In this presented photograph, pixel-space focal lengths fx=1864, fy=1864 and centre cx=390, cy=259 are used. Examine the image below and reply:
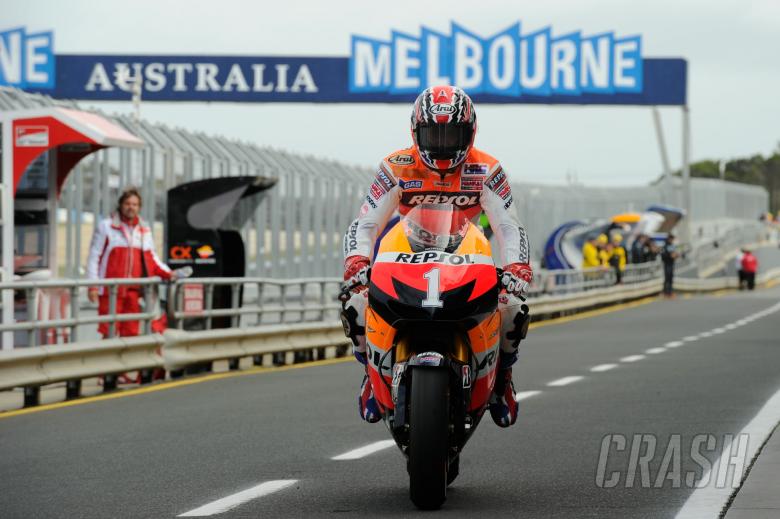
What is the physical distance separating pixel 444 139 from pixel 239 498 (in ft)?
6.15

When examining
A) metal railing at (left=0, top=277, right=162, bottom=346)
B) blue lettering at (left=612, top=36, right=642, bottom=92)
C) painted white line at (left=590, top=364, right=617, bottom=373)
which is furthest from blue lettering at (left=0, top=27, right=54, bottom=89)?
metal railing at (left=0, top=277, right=162, bottom=346)

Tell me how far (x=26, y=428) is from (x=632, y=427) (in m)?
4.02

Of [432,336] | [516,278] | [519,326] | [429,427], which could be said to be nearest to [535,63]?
[519,326]

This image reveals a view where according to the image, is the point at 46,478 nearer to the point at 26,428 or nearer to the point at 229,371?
the point at 26,428

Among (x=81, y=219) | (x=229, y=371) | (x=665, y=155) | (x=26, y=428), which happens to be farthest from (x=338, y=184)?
(x=665, y=155)

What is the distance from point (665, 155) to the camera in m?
66.6

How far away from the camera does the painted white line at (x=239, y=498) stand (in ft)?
26.2

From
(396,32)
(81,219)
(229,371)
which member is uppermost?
(396,32)

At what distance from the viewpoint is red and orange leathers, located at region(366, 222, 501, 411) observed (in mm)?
7875

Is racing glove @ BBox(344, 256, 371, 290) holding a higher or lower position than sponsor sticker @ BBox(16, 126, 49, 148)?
lower

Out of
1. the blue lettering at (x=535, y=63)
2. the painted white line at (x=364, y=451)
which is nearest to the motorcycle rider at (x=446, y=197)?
the painted white line at (x=364, y=451)

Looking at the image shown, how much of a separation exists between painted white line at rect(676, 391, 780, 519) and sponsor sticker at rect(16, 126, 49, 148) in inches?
324

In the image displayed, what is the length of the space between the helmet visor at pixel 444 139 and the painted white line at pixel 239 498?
5.80 ft

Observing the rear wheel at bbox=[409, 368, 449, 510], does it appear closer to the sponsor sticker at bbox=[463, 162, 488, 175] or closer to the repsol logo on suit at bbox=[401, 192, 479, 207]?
the repsol logo on suit at bbox=[401, 192, 479, 207]
